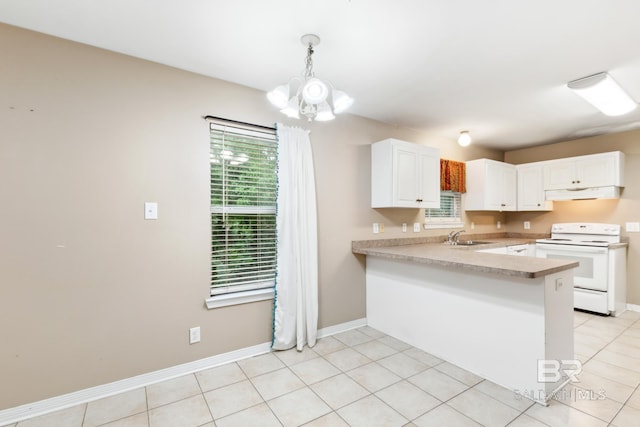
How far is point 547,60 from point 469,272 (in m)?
1.69

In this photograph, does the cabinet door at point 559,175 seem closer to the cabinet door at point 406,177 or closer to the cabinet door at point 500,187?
the cabinet door at point 500,187

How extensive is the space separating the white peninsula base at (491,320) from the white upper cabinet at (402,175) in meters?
0.74

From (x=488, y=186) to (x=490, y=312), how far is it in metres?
2.60

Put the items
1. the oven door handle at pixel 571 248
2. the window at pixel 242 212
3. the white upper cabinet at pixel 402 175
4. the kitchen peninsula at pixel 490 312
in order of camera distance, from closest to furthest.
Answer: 1. the kitchen peninsula at pixel 490 312
2. the window at pixel 242 212
3. the white upper cabinet at pixel 402 175
4. the oven door handle at pixel 571 248

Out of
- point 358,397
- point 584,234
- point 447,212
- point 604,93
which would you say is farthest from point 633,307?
point 358,397

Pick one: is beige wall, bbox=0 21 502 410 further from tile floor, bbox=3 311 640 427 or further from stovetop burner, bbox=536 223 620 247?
stovetop burner, bbox=536 223 620 247

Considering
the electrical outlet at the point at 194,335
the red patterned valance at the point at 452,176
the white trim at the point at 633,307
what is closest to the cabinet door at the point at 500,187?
the red patterned valance at the point at 452,176

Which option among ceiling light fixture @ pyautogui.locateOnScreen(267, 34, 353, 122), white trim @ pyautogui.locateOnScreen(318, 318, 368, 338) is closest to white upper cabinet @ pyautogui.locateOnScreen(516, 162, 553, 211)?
white trim @ pyautogui.locateOnScreen(318, 318, 368, 338)

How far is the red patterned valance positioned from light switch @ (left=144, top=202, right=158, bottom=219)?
3.47 m

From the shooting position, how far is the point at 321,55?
2.12m

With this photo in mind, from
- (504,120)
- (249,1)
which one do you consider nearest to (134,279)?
(249,1)

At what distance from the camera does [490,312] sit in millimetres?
2182

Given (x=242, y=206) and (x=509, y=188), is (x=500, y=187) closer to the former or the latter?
(x=509, y=188)

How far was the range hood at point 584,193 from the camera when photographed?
3742 mm
